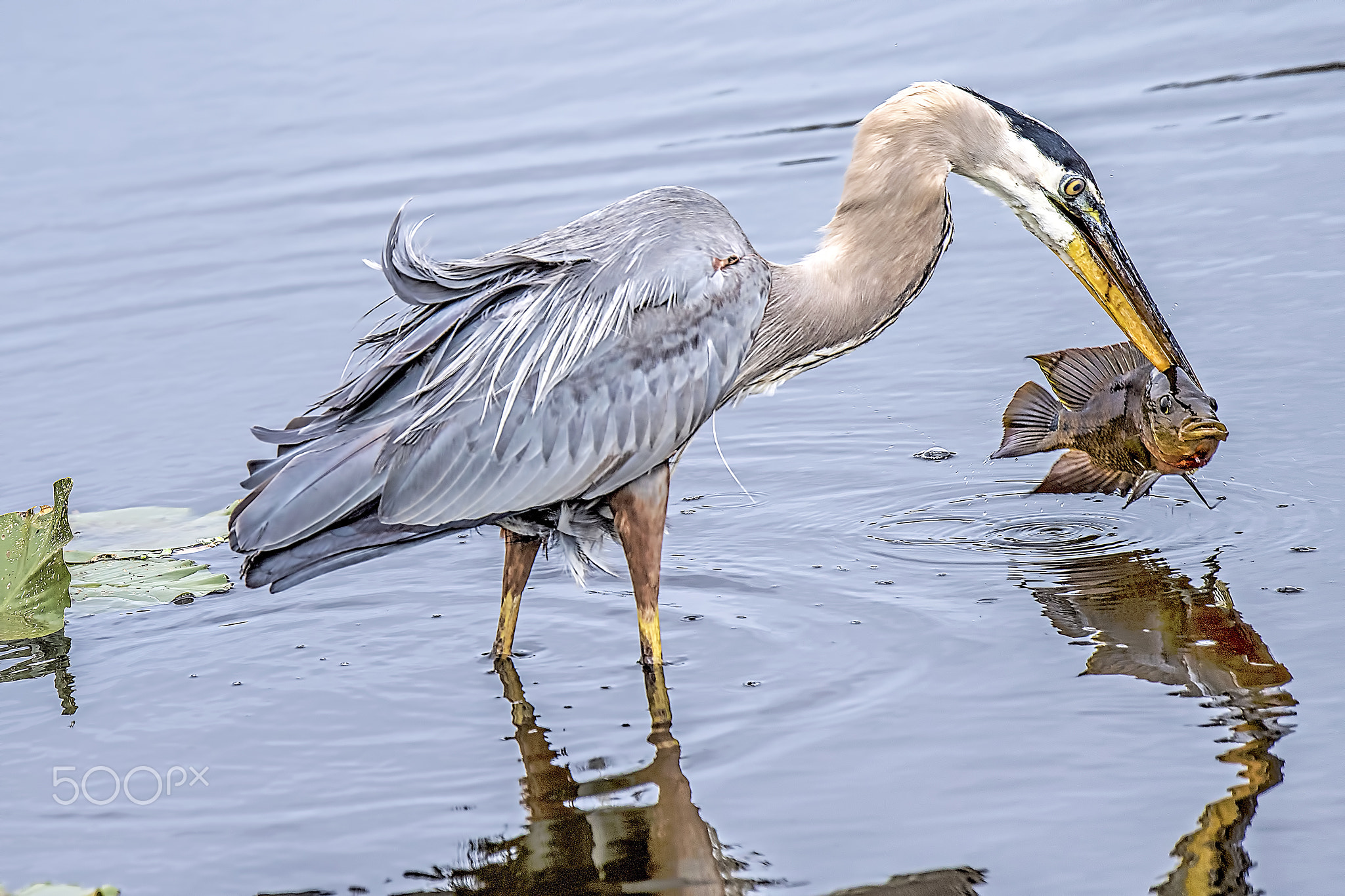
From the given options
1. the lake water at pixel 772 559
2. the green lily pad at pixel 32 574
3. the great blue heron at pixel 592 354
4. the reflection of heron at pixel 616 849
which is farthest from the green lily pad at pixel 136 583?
the reflection of heron at pixel 616 849

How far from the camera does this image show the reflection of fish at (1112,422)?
5070 mm

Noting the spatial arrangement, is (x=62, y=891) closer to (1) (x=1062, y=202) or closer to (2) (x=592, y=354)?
(2) (x=592, y=354)

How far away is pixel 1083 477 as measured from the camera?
5.72 m

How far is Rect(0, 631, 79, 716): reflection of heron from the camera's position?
17.2ft

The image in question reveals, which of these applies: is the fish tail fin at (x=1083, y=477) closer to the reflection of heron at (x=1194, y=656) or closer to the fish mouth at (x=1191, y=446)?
the reflection of heron at (x=1194, y=656)

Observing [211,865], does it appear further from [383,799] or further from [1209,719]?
[1209,719]

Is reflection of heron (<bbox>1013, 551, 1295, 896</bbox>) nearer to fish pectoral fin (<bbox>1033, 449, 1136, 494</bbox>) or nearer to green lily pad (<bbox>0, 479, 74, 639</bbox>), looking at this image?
fish pectoral fin (<bbox>1033, 449, 1136, 494</bbox>)

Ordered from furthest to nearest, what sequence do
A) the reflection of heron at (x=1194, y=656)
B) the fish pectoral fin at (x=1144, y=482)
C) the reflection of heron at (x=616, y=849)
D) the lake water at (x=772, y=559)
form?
the fish pectoral fin at (x=1144, y=482) < the lake water at (x=772, y=559) < the reflection of heron at (x=616, y=849) < the reflection of heron at (x=1194, y=656)

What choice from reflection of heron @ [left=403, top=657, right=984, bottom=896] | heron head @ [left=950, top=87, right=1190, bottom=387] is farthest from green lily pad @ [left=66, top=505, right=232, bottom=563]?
heron head @ [left=950, top=87, right=1190, bottom=387]

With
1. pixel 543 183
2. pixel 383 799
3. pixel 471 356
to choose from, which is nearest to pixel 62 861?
pixel 383 799

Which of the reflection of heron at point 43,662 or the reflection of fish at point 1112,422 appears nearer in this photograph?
the reflection of fish at point 1112,422

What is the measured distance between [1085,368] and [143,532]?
13.2ft

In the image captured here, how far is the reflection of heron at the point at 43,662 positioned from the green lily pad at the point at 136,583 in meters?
0.27

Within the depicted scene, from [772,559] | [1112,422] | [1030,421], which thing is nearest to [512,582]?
[772,559]
